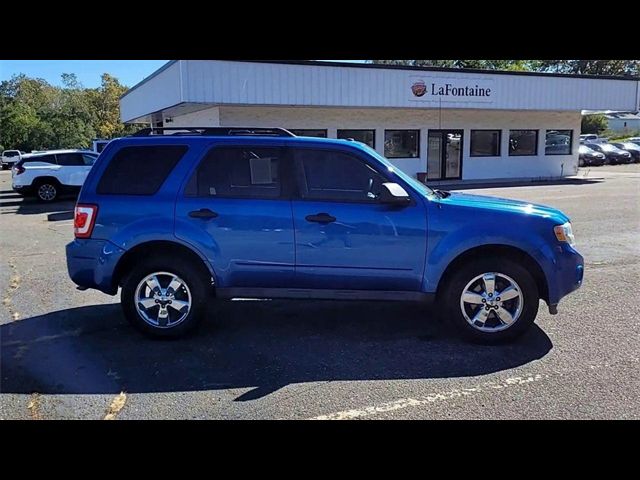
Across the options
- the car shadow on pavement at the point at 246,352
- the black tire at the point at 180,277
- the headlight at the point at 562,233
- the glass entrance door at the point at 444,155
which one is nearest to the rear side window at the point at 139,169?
the black tire at the point at 180,277

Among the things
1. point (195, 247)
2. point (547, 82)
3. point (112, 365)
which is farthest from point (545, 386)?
point (547, 82)

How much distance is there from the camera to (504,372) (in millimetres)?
4152

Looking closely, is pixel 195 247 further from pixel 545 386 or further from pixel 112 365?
pixel 545 386

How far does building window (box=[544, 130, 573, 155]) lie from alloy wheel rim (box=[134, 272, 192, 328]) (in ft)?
79.5

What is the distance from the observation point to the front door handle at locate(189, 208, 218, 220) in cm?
473

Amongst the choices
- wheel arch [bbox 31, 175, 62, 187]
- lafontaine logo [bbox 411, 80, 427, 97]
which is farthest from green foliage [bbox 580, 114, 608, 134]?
wheel arch [bbox 31, 175, 62, 187]

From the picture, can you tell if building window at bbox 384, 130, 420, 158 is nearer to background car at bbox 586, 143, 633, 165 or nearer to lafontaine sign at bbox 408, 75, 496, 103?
lafontaine sign at bbox 408, 75, 496, 103

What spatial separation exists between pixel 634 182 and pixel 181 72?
19.2 meters

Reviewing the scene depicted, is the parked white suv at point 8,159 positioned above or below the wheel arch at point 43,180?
above

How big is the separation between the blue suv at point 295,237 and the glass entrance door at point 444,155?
18411 millimetres

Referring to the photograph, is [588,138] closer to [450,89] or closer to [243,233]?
[450,89]

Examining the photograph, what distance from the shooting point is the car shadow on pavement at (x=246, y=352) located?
4059 millimetres

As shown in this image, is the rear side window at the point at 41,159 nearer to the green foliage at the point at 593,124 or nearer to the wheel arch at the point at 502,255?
the wheel arch at the point at 502,255
